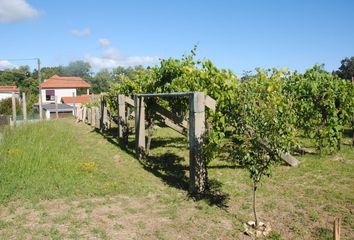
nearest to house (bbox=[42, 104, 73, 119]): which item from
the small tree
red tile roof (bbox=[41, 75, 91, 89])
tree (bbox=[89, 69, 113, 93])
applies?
red tile roof (bbox=[41, 75, 91, 89])

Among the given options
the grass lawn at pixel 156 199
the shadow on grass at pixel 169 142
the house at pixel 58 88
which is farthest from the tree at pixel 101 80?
the grass lawn at pixel 156 199

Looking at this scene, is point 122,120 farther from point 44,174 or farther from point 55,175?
point 55,175

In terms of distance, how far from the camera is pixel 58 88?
68000mm

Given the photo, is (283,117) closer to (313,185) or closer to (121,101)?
(313,185)

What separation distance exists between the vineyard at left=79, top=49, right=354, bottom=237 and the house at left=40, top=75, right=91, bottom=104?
58062 mm

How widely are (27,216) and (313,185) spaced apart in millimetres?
5691

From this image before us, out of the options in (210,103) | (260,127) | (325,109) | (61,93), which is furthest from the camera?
(61,93)

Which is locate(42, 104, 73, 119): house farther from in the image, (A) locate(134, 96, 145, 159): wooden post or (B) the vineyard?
(A) locate(134, 96, 145, 159): wooden post

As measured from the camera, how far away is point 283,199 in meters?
6.54

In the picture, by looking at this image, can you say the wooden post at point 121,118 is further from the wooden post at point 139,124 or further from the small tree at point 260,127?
the small tree at point 260,127

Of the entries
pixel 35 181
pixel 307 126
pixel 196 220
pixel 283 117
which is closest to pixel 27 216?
pixel 35 181

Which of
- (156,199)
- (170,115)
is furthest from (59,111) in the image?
(156,199)

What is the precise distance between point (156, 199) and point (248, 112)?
2.76 meters

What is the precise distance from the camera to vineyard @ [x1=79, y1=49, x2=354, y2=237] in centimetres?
512
